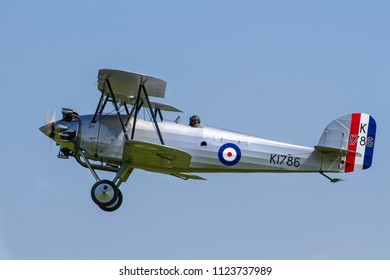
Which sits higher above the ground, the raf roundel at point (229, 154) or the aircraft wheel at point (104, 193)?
the raf roundel at point (229, 154)

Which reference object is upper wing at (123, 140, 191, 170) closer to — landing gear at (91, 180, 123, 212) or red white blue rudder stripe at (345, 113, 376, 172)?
landing gear at (91, 180, 123, 212)

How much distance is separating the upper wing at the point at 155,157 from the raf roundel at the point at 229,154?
26.8 inches

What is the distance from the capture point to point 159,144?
17812mm

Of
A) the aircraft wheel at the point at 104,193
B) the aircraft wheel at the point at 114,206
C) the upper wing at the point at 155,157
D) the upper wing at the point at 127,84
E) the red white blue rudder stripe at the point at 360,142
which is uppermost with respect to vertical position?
the upper wing at the point at 127,84

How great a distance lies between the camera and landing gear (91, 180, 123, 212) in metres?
17.6

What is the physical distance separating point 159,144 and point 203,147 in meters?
0.86

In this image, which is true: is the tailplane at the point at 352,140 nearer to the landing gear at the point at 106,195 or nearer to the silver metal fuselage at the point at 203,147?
the silver metal fuselage at the point at 203,147

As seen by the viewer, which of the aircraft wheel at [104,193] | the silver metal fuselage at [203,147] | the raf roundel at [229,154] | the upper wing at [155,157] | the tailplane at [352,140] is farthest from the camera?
the tailplane at [352,140]

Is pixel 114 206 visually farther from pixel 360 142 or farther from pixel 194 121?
pixel 360 142

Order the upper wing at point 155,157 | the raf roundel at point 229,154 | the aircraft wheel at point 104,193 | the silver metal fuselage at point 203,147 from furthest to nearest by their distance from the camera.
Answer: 1. the raf roundel at point 229,154
2. the silver metal fuselage at point 203,147
3. the aircraft wheel at point 104,193
4. the upper wing at point 155,157

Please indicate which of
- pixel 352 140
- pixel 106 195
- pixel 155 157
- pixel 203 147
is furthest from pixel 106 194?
pixel 352 140

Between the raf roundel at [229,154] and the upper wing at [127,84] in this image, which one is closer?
the upper wing at [127,84]

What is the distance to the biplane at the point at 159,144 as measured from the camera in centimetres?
1781

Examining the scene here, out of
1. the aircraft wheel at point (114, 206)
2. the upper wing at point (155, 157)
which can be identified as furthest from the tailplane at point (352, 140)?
the aircraft wheel at point (114, 206)
